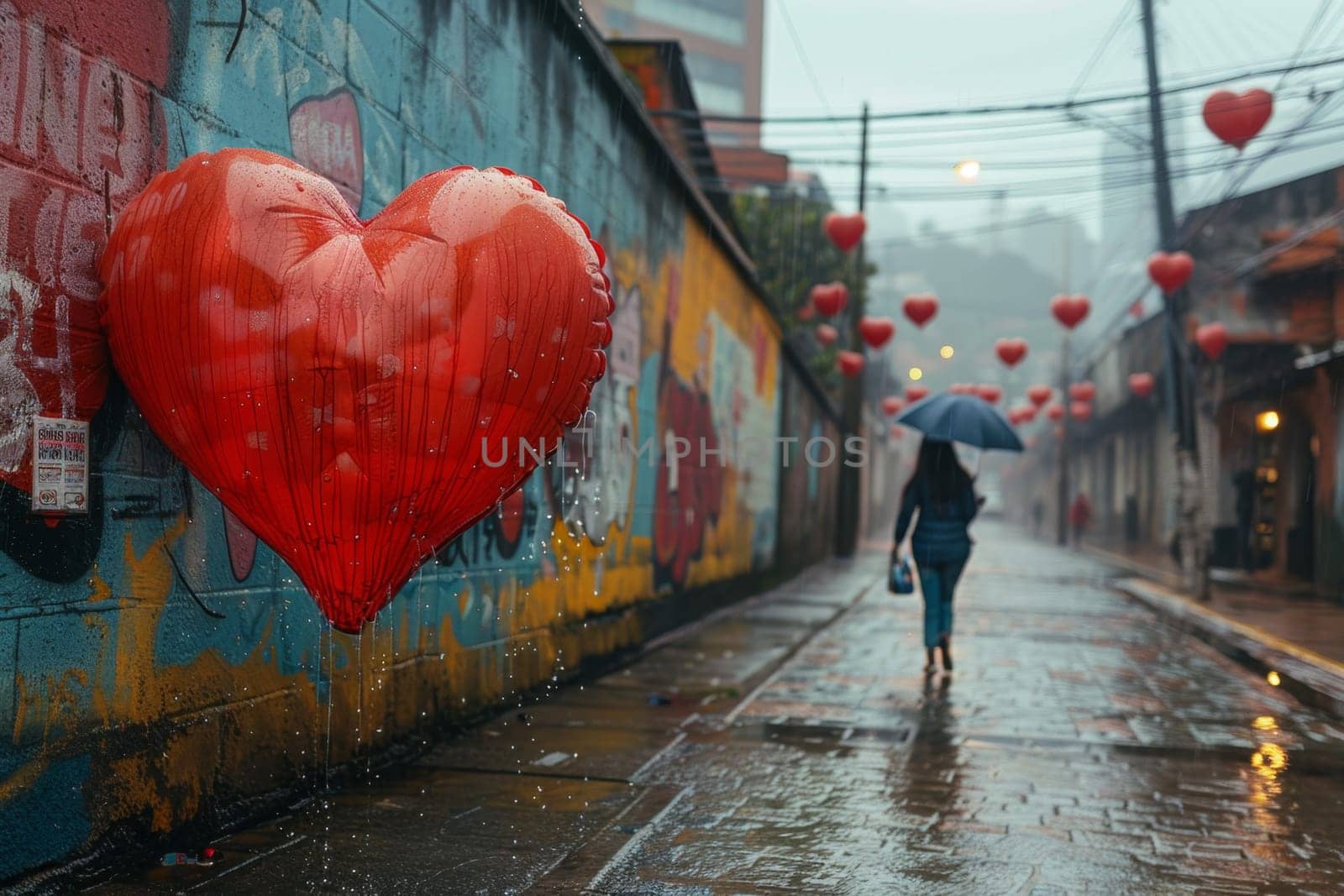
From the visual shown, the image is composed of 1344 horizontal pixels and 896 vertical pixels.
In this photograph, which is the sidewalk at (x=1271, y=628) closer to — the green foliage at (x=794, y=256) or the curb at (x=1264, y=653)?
the curb at (x=1264, y=653)

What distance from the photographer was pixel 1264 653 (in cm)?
1074

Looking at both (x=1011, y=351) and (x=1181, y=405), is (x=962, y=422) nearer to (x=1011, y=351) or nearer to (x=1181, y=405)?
(x=1181, y=405)

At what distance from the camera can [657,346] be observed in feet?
Result: 36.8

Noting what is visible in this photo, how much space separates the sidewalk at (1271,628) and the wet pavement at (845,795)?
0.28 m

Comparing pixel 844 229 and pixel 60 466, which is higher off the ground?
pixel 844 229

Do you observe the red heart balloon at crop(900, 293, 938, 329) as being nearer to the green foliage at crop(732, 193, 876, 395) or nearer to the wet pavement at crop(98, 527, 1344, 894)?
the green foliage at crop(732, 193, 876, 395)

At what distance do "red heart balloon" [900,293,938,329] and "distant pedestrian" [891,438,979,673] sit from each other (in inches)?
478

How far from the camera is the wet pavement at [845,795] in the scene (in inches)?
175

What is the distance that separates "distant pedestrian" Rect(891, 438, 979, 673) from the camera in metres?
9.57

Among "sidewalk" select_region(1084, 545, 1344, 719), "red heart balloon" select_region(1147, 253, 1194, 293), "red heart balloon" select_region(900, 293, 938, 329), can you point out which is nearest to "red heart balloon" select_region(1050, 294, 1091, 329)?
"red heart balloon" select_region(900, 293, 938, 329)

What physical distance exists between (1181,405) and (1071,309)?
4078 mm

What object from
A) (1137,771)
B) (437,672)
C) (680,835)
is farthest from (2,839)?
(1137,771)

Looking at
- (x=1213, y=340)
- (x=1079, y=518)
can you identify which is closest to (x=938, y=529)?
(x=1213, y=340)

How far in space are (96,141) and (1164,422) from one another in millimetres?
36459
